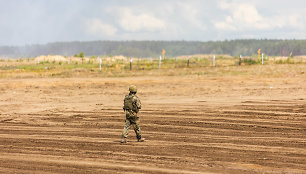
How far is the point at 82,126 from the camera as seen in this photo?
44.7 ft

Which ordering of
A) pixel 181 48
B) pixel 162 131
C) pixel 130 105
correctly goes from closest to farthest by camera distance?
1. pixel 130 105
2. pixel 162 131
3. pixel 181 48

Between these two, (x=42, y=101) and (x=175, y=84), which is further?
(x=175, y=84)

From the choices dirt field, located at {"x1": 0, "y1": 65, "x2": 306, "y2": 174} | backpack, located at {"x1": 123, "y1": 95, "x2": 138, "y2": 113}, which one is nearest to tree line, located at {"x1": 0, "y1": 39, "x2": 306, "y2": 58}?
dirt field, located at {"x1": 0, "y1": 65, "x2": 306, "y2": 174}

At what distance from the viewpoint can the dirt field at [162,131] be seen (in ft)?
28.9

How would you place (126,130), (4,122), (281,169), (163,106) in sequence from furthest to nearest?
(163,106) → (4,122) → (126,130) → (281,169)

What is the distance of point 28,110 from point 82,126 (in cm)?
540

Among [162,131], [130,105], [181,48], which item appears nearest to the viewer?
[130,105]

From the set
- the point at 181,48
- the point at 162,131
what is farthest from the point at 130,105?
the point at 181,48

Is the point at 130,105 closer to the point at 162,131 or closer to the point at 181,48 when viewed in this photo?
the point at 162,131

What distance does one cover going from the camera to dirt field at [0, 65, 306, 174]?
28.9 feet

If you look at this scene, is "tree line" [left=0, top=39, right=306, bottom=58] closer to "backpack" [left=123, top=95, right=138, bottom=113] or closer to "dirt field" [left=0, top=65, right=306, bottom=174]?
"dirt field" [left=0, top=65, right=306, bottom=174]

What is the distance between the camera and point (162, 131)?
40.8ft

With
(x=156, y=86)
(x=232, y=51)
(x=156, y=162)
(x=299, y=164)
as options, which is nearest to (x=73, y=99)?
(x=156, y=86)

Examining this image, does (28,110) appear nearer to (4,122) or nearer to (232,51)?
(4,122)
